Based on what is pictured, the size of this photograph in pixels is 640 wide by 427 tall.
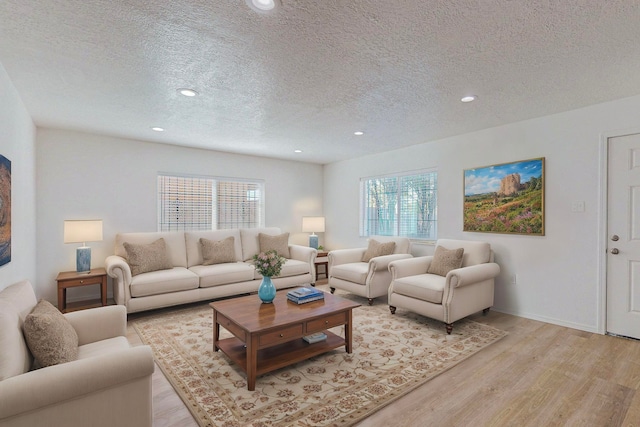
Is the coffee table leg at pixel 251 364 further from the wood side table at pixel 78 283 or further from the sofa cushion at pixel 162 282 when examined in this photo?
the wood side table at pixel 78 283

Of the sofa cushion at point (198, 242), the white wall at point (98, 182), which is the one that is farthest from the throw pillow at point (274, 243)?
the white wall at point (98, 182)

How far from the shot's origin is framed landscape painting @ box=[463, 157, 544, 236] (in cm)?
359

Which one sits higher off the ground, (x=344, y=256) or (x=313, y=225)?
(x=313, y=225)

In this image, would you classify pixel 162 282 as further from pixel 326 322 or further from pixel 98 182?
pixel 326 322

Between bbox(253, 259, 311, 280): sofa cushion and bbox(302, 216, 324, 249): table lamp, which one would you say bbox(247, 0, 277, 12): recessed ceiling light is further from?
bbox(302, 216, 324, 249): table lamp

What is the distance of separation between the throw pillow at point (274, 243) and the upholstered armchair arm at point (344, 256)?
2.81 ft

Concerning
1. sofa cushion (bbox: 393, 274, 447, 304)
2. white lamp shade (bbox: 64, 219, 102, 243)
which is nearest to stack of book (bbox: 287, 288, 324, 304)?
sofa cushion (bbox: 393, 274, 447, 304)

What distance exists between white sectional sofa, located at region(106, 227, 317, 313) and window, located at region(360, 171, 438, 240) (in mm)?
1417

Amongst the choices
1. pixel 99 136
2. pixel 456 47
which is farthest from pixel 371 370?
pixel 99 136

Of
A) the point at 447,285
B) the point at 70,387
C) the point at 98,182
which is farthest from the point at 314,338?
the point at 98,182

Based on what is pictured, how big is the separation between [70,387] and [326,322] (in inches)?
68.7

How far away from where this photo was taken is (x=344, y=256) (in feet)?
15.9

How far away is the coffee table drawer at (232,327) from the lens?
2.41 metres

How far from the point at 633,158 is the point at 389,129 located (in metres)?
2.44
